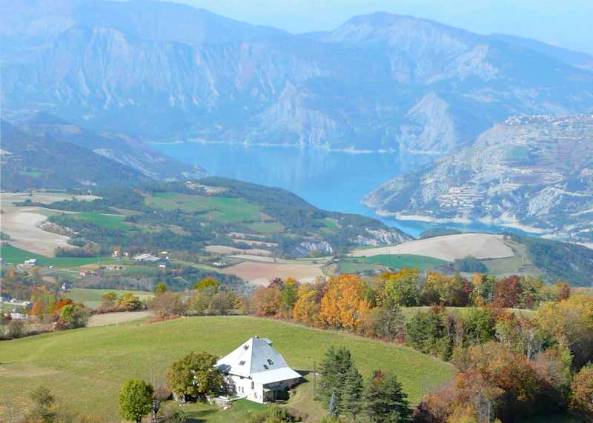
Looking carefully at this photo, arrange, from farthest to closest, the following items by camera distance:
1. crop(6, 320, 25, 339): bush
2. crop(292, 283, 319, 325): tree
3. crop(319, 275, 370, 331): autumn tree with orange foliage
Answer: crop(6, 320, 25, 339): bush → crop(292, 283, 319, 325): tree → crop(319, 275, 370, 331): autumn tree with orange foliage

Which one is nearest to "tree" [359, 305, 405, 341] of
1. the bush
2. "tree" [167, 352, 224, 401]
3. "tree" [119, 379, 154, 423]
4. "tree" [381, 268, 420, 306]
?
"tree" [381, 268, 420, 306]

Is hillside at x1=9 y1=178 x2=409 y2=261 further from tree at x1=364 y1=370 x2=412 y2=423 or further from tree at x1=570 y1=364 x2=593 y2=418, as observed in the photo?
tree at x1=364 y1=370 x2=412 y2=423

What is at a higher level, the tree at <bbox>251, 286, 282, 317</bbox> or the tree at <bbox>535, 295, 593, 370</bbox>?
the tree at <bbox>251, 286, 282, 317</bbox>

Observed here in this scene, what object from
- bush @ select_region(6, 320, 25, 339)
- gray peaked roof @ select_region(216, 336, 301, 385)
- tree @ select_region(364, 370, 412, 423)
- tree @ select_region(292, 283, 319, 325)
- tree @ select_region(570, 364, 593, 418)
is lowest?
tree @ select_region(570, 364, 593, 418)

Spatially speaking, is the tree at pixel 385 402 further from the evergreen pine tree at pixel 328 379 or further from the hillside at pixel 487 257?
the hillside at pixel 487 257

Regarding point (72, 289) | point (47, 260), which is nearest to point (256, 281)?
point (72, 289)

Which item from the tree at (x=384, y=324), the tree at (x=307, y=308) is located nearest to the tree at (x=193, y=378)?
the tree at (x=384, y=324)

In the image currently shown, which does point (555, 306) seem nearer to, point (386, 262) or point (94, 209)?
point (386, 262)
